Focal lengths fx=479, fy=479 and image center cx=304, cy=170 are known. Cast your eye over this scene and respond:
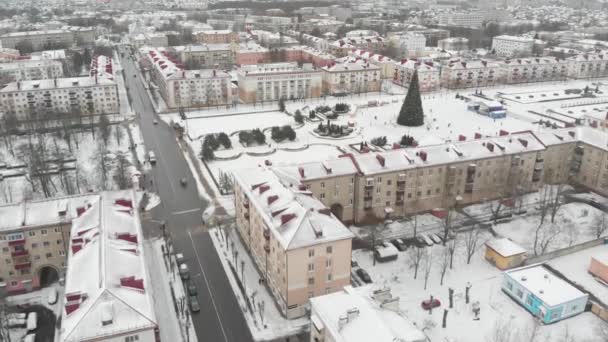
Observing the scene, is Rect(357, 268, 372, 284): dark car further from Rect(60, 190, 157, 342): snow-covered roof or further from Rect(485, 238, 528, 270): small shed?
Rect(60, 190, 157, 342): snow-covered roof

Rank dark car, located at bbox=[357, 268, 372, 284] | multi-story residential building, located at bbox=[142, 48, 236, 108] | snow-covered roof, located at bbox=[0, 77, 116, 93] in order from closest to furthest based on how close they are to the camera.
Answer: dark car, located at bbox=[357, 268, 372, 284] < snow-covered roof, located at bbox=[0, 77, 116, 93] < multi-story residential building, located at bbox=[142, 48, 236, 108]

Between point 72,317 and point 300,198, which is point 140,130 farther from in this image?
point 72,317

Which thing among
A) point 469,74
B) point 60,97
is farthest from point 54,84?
point 469,74

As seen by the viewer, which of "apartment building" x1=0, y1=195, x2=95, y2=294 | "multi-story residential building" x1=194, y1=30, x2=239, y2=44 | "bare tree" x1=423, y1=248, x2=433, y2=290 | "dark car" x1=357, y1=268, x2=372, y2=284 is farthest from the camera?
"multi-story residential building" x1=194, y1=30, x2=239, y2=44

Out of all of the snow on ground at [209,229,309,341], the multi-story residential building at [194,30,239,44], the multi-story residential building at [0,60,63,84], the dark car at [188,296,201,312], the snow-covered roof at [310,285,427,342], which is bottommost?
the snow on ground at [209,229,309,341]

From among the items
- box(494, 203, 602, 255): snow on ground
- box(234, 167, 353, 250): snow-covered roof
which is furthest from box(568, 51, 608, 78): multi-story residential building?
box(234, 167, 353, 250): snow-covered roof

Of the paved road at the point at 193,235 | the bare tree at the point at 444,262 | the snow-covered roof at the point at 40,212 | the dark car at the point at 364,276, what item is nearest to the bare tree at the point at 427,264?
the bare tree at the point at 444,262

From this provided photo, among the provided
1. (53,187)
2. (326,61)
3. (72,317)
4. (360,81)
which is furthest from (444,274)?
(326,61)
